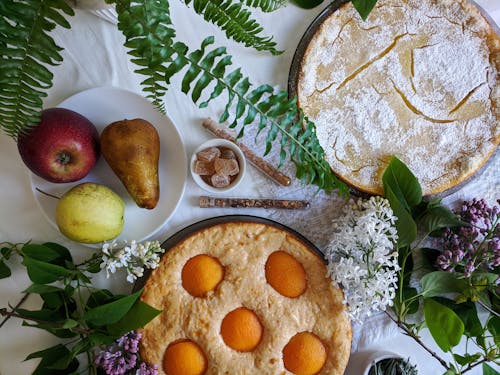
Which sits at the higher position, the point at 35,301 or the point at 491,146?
the point at 491,146

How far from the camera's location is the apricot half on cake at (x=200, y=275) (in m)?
1.24

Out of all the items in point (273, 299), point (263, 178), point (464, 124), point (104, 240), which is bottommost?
point (104, 240)

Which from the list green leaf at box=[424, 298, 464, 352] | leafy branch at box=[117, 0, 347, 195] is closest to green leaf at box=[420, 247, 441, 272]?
green leaf at box=[424, 298, 464, 352]

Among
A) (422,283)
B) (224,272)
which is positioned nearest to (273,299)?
(224,272)

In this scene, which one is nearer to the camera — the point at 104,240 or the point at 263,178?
the point at 104,240

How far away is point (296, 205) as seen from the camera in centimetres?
135

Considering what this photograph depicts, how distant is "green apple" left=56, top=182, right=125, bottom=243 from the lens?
1.17 meters

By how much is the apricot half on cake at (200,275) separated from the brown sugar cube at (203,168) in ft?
0.74

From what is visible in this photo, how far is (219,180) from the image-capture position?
129cm

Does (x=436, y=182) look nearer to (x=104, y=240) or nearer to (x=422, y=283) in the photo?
(x=422, y=283)

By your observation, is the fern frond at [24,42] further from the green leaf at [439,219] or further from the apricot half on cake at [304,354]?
the green leaf at [439,219]

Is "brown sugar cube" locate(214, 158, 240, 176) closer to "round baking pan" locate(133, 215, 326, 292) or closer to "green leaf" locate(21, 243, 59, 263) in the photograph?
"round baking pan" locate(133, 215, 326, 292)

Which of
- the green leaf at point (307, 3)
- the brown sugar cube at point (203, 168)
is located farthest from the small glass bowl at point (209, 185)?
the green leaf at point (307, 3)

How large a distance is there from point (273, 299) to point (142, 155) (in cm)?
51
